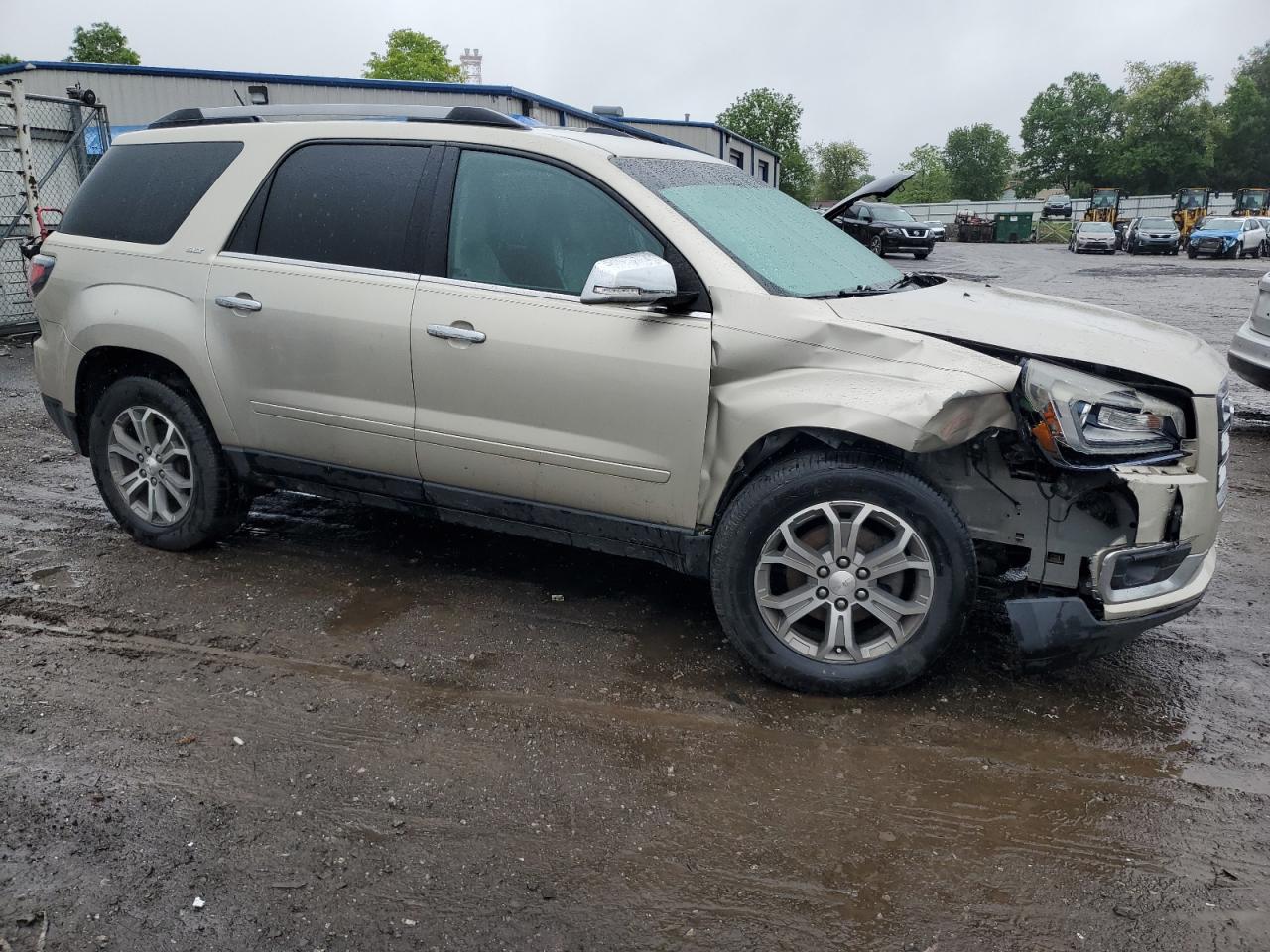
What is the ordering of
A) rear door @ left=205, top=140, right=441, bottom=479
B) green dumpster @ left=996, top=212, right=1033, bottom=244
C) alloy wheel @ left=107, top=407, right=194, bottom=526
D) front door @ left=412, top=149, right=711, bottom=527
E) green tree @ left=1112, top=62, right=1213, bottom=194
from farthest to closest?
1. green tree @ left=1112, top=62, right=1213, bottom=194
2. green dumpster @ left=996, top=212, right=1033, bottom=244
3. alloy wheel @ left=107, top=407, right=194, bottom=526
4. rear door @ left=205, top=140, right=441, bottom=479
5. front door @ left=412, top=149, right=711, bottom=527

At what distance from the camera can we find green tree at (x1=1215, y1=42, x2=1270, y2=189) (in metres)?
86.2

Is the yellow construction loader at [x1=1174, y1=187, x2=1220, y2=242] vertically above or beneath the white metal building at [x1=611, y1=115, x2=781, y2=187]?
beneath

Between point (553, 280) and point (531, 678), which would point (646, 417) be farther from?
point (531, 678)

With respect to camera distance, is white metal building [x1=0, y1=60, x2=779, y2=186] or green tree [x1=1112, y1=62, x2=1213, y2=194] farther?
green tree [x1=1112, y1=62, x2=1213, y2=194]

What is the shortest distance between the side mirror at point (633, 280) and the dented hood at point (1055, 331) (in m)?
0.61

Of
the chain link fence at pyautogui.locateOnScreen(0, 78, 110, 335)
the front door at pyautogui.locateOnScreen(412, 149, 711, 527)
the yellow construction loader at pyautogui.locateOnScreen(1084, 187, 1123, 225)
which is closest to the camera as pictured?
the front door at pyautogui.locateOnScreen(412, 149, 711, 527)

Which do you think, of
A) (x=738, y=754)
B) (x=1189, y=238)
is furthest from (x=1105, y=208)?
(x=738, y=754)

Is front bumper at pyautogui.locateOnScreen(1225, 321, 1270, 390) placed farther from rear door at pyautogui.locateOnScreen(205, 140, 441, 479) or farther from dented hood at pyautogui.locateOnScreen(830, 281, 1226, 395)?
rear door at pyautogui.locateOnScreen(205, 140, 441, 479)

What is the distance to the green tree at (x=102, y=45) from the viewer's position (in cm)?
7050

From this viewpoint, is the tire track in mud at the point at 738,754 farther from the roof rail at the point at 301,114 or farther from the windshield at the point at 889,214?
the windshield at the point at 889,214

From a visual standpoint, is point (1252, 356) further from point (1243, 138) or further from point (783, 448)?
point (1243, 138)

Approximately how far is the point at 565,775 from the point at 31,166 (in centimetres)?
1222

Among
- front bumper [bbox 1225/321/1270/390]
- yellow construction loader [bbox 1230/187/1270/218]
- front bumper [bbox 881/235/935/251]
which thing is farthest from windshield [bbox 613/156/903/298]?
yellow construction loader [bbox 1230/187/1270/218]

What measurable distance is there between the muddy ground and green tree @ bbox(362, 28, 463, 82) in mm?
66487
